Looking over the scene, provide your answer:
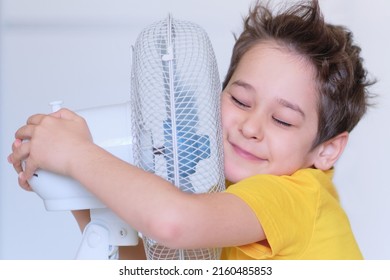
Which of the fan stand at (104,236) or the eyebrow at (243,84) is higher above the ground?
the eyebrow at (243,84)

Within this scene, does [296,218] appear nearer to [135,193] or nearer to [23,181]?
[135,193]

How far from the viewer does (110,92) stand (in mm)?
2396

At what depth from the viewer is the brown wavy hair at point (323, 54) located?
4.63 feet

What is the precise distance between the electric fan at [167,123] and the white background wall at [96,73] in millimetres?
1050

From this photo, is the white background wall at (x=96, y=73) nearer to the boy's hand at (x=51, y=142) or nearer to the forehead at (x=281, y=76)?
the forehead at (x=281, y=76)

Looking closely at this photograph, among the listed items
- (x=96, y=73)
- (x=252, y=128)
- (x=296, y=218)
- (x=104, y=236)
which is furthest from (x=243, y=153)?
(x=96, y=73)

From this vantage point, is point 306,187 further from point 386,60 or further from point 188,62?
point 386,60

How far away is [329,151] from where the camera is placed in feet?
4.94

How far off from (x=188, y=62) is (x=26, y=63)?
1.41 meters

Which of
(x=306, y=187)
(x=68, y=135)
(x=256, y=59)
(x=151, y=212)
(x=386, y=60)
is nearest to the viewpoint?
(x=151, y=212)

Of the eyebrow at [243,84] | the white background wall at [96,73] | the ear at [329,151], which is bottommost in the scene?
the white background wall at [96,73]

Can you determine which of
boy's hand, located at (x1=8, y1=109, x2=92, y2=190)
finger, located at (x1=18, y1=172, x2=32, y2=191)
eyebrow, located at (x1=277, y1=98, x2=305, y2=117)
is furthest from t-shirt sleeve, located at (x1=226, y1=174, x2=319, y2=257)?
finger, located at (x1=18, y1=172, x2=32, y2=191)

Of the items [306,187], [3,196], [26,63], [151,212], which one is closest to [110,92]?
[26,63]

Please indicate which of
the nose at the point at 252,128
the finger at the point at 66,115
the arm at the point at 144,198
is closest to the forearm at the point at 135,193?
the arm at the point at 144,198
